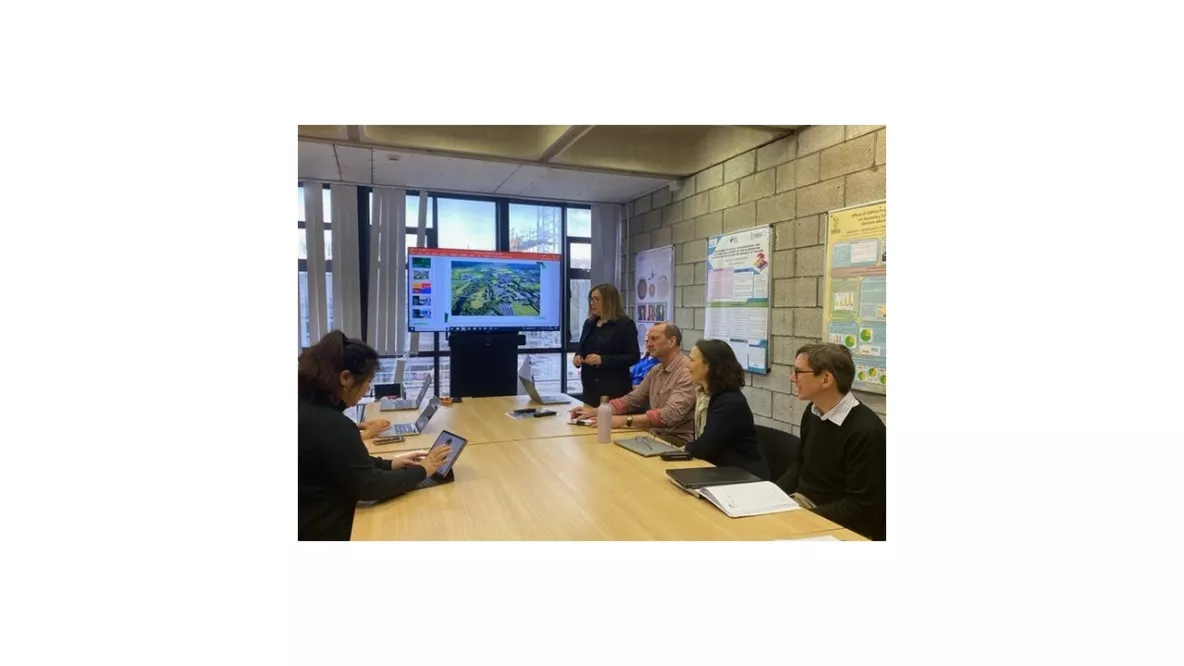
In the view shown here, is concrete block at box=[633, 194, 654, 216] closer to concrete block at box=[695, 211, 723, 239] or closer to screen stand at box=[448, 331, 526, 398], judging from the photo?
concrete block at box=[695, 211, 723, 239]

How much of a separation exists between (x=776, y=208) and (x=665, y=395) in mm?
1188

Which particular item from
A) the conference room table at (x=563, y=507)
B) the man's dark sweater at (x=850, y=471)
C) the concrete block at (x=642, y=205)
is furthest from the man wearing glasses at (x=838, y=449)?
the concrete block at (x=642, y=205)

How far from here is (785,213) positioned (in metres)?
2.90

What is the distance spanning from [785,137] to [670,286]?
4.07 ft

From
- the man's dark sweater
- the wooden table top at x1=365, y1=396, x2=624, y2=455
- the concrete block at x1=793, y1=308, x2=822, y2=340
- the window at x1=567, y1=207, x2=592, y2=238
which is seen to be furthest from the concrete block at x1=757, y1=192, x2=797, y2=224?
the window at x1=567, y1=207, x2=592, y2=238

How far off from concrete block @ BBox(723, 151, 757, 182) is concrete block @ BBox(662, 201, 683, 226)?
460 millimetres

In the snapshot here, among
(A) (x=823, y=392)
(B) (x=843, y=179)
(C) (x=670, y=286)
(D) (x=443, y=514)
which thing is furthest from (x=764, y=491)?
(C) (x=670, y=286)

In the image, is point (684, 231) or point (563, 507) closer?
point (563, 507)

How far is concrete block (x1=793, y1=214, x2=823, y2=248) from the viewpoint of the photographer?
2719 mm

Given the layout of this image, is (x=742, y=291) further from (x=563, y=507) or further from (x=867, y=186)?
(x=563, y=507)

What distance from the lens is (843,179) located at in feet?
8.44

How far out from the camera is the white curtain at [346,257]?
3662 millimetres

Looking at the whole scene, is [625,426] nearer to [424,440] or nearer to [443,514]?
[424,440]

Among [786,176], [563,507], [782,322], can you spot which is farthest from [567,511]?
[786,176]
